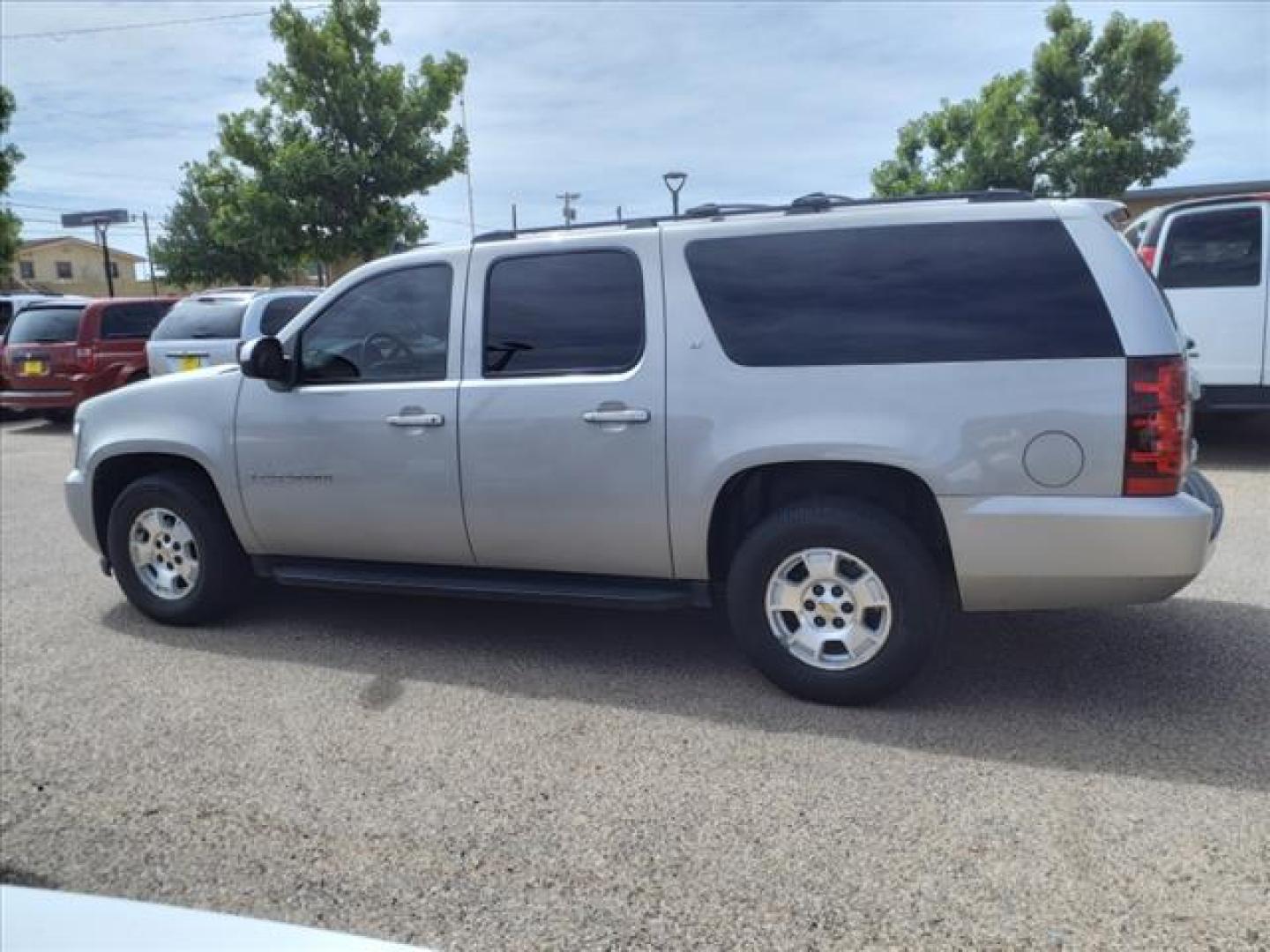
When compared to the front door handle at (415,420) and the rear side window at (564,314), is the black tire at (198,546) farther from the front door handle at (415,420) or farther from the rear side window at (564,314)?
the rear side window at (564,314)

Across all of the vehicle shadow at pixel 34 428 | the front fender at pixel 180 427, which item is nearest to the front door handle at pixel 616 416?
the front fender at pixel 180 427

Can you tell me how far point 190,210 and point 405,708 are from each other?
5555cm

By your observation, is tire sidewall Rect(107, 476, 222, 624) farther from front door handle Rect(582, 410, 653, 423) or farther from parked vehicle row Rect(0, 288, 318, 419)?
parked vehicle row Rect(0, 288, 318, 419)

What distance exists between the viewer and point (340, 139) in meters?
21.8

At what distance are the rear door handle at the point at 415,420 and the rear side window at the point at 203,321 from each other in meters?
7.80

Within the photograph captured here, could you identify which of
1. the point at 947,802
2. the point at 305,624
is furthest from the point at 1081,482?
the point at 305,624

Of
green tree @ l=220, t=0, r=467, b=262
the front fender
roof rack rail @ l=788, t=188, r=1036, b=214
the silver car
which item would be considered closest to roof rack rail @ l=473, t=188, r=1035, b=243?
roof rack rail @ l=788, t=188, r=1036, b=214

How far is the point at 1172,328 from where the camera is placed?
3531mm

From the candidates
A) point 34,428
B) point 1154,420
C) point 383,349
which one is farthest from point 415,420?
point 34,428

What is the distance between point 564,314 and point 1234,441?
8.58m

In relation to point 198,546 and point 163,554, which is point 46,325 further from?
point 198,546

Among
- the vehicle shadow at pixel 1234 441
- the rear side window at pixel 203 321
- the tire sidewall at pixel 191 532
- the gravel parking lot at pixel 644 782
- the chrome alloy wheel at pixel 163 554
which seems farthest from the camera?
the rear side window at pixel 203 321

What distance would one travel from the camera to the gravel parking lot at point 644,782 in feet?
8.75

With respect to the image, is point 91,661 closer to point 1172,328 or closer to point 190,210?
point 1172,328
